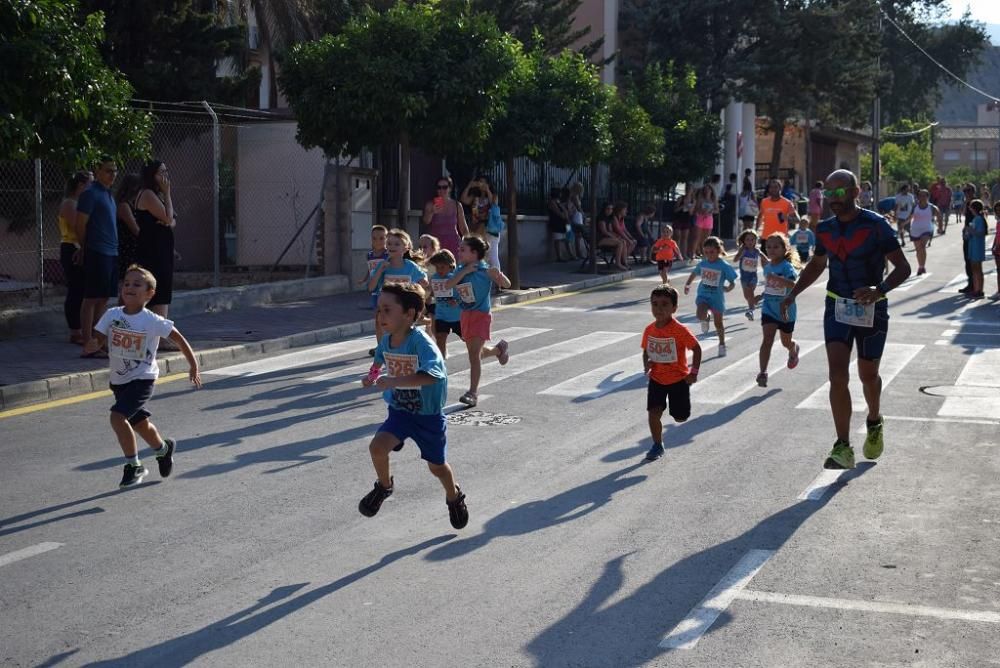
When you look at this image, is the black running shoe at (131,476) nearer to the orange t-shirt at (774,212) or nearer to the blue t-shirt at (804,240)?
the blue t-shirt at (804,240)

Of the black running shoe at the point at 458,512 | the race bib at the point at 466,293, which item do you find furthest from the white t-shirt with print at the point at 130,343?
the race bib at the point at 466,293

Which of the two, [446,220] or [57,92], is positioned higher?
[57,92]

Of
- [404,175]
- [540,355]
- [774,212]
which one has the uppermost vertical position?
[404,175]

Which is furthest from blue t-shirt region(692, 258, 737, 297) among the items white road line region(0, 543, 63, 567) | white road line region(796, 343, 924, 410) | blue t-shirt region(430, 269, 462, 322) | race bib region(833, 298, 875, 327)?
white road line region(0, 543, 63, 567)

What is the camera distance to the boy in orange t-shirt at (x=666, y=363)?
905 cm

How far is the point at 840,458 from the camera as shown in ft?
27.4

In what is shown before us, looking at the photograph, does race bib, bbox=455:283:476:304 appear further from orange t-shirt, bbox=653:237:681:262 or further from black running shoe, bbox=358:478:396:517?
orange t-shirt, bbox=653:237:681:262

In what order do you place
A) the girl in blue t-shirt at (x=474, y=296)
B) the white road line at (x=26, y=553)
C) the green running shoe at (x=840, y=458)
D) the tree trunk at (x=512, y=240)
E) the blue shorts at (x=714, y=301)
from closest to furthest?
the white road line at (x=26, y=553) < the green running shoe at (x=840, y=458) < the girl in blue t-shirt at (x=474, y=296) < the blue shorts at (x=714, y=301) < the tree trunk at (x=512, y=240)

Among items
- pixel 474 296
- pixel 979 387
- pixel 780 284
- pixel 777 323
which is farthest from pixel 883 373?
pixel 474 296

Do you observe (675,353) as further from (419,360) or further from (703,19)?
(703,19)

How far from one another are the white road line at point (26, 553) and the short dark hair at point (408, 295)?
2.12 metres

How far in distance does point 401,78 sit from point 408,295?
1336cm

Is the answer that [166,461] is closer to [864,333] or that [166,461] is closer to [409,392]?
[409,392]

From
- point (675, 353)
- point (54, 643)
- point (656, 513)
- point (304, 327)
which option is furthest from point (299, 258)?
point (54, 643)
